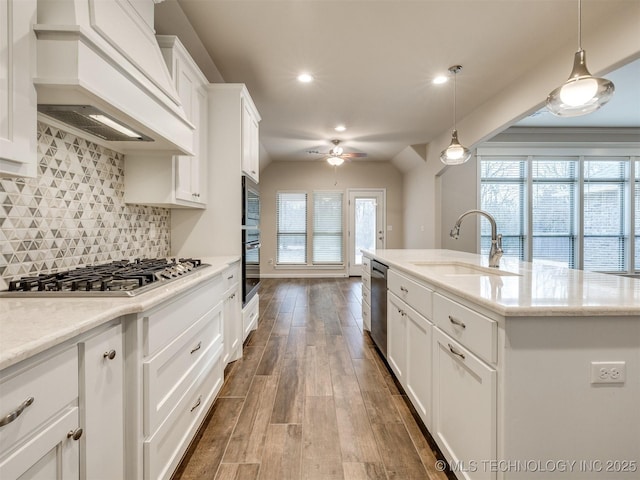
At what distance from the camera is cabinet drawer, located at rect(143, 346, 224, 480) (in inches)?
46.4

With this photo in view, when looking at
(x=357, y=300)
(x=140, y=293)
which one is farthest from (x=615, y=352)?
(x=357, y=300)

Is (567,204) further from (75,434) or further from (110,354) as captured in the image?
(75,434)

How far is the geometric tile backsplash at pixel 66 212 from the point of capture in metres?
1.33

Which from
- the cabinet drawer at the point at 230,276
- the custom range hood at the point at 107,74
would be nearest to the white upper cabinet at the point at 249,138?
the cabinet drawer at the point at 230,276

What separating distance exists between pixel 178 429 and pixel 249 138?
8.36ft

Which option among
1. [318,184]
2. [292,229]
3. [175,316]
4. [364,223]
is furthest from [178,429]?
[364,223]

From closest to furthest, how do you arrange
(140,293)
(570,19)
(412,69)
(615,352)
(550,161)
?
1. (615,352)
2. (140,293)
3. (570,19)
4. (412,69)
5. (550,161)

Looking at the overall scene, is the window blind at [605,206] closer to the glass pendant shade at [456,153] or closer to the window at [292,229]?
the glass pendant shade at [456,153]

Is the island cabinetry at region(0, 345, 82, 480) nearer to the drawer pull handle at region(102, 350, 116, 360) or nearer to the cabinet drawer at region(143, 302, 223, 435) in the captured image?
the drawer pull handle at region(102, 350, 116, 360)

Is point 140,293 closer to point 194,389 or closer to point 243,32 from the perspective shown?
point 194,389

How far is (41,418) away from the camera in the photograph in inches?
29.2

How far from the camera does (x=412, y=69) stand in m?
3.11

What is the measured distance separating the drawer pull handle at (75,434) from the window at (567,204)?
633cm

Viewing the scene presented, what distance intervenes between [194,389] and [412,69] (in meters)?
3.31
